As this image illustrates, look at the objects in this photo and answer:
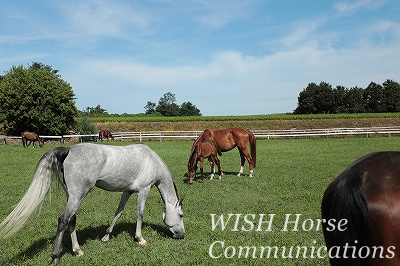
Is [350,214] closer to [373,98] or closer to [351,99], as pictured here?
[351,99]

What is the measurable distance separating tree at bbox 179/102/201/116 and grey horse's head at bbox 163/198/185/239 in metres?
92.5

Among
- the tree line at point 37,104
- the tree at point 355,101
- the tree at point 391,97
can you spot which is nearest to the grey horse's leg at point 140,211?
the tree line at point 37,104

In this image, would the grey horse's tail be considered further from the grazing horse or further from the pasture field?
the grazing horse

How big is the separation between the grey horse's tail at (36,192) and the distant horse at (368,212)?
415cm

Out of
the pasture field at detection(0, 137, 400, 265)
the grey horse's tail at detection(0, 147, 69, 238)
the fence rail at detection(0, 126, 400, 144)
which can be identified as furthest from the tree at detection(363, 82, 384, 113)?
the grey horse's tail at detection(0, 147, 69, 238)

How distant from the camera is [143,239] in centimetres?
587

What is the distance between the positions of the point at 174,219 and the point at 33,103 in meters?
38.1

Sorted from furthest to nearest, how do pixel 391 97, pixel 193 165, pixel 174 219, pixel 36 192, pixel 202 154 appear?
pixel 391 97 → pixel 202 154 → pixel 193 165 → pixel 174 219 → pixel 36 192

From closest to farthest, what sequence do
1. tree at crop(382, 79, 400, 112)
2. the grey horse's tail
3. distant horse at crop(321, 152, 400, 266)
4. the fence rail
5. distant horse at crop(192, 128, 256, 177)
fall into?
1. distant horse at crop(321, 152, 400, 266)
2. the grey horse's tail
3. distant horse at crop(192, 128, 256, 177)
4. the fence rail
5. tree at crop(382, 79, 400, 112)

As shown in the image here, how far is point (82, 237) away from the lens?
6309 mm

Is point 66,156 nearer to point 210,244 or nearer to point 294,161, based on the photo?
point 210,244

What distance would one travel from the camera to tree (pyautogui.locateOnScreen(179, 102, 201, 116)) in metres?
99.2

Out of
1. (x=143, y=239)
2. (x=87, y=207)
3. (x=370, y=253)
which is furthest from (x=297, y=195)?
(x=370, y=253)

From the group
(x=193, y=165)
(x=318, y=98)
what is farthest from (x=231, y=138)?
(x=318, y=98)
